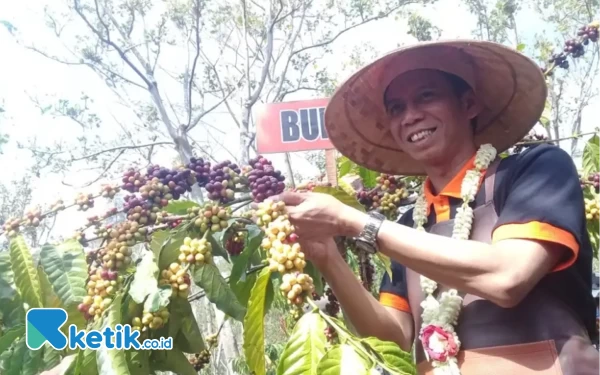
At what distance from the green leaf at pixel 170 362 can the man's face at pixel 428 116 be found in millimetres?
648

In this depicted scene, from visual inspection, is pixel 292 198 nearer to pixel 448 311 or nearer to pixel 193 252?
pixel 193 252

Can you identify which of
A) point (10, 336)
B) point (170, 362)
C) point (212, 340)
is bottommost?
point (212, 340)

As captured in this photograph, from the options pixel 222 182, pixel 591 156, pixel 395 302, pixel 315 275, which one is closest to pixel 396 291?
pixel 395 302

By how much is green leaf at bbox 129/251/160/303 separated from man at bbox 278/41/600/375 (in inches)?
10.0

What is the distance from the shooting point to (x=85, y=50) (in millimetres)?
9117

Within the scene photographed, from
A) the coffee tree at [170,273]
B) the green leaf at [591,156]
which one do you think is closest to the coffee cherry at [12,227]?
the coffee tree at [170,273]

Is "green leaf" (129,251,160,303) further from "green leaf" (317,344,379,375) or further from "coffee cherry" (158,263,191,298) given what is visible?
"green leaf" (317,344,379,375)

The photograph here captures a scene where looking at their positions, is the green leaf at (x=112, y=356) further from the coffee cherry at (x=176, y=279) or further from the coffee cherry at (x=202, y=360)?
the coffee cherry at (x=202, y=360)

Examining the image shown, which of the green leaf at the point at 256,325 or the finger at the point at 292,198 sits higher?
the finger at the point at 292,198

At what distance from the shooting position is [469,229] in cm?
101

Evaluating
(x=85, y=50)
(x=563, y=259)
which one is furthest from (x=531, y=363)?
(x=85, y=50)

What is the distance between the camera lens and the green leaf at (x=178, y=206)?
118 cm

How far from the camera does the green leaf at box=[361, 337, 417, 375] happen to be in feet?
2.20

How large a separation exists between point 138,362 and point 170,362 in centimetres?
12
